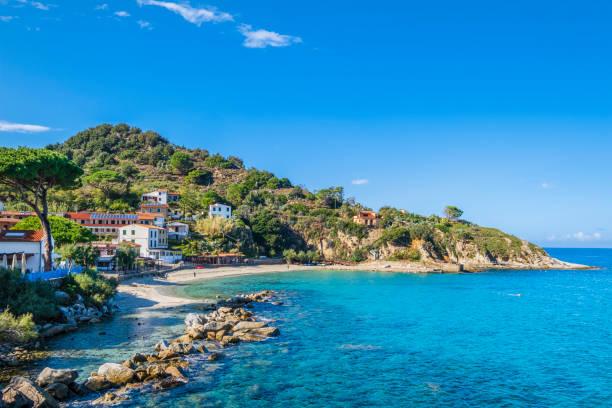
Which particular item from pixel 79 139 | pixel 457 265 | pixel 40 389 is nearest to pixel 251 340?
pixel 40 389

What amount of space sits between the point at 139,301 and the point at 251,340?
54.5 feet

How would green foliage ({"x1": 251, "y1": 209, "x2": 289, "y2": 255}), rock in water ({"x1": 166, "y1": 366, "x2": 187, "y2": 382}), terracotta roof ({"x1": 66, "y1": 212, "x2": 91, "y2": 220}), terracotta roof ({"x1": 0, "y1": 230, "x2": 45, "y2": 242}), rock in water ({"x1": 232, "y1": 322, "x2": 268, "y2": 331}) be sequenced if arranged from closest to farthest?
rock in water ({"x1": 166, "y1": 366, "x2": 187, "y2": 382}) → rock in water ({"x1": 232, "y1": 322, "x2": 268, "y2": 331}) → terracotta roof ({"x1": 0, "y1": 230, "x2": 45, "y2": 242}) → terracotta roof ({"x1": 66, "y1": 212, "x2": 91, "y2": 220}) → green foliage ({"x1": 251, "y1": 209, "x2": 289, "y2": 255})

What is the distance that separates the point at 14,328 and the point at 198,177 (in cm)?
10541

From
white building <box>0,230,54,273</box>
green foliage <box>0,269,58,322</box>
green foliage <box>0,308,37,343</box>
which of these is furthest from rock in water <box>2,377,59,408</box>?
white building <box>0,230,54,273</box>

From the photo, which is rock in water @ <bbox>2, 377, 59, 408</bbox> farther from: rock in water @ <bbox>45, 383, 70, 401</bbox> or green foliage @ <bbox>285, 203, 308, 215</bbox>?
green foliage @ <bbox>285, 203, 308, 215</bbox>

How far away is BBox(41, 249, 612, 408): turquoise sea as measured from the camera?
57.9 feet

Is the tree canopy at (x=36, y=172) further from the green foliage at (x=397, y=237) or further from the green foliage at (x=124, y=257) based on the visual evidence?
the green foliage at (x=397, y=237)

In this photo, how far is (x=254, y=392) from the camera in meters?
17.4

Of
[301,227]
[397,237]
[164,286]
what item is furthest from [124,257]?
[397,237]

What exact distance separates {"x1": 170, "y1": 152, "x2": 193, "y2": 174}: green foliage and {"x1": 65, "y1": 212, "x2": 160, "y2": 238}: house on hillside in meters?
57.2

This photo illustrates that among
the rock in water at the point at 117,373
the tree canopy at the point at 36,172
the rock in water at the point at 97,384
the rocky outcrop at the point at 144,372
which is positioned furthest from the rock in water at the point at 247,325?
the tree canopy at the point at 36,172

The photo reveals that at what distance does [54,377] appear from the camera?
632 inches

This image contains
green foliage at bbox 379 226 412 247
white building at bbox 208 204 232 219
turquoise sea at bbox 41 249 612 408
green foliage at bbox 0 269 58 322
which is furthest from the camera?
green foliage at bbox 379 226 412 247

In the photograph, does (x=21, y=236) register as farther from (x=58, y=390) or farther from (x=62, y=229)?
(x=58, y=390)
